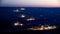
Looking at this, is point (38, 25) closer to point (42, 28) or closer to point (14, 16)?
point (42, 28)

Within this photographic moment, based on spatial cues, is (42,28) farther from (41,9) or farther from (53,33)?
(41,9)

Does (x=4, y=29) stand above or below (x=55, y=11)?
below

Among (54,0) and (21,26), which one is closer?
(21,26)

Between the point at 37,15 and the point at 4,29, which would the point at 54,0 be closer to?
the point at 37,15

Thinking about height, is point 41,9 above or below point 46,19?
above

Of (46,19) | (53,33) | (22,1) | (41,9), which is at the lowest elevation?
(53,33)

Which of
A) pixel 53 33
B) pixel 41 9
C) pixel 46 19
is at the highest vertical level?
pixel 41 9

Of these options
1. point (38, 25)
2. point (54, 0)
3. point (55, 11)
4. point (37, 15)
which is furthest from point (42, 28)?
point (54, 0)

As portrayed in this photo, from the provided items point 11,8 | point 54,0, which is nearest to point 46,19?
point 54,0

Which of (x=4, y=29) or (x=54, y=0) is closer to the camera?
(x=4, y=29)
